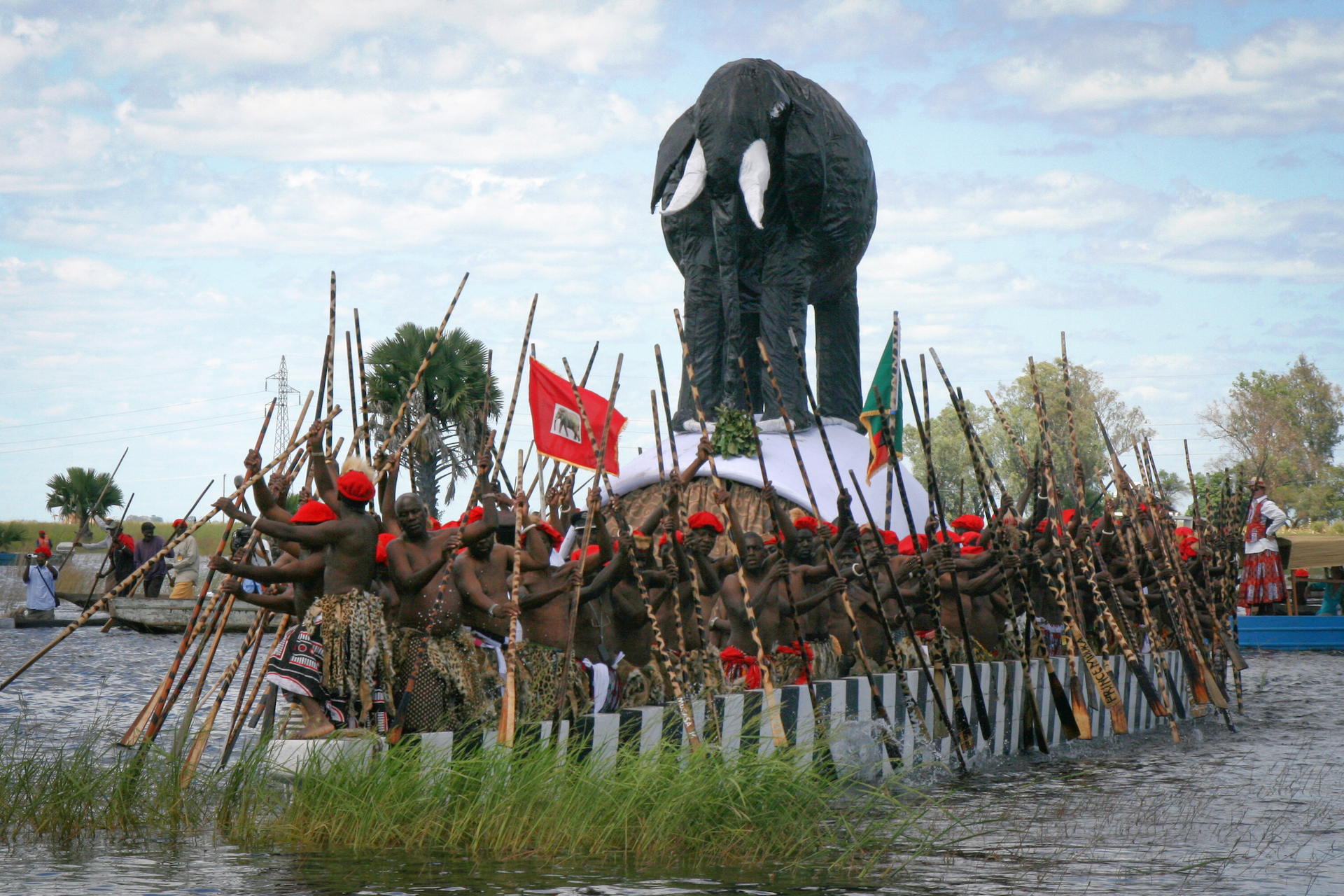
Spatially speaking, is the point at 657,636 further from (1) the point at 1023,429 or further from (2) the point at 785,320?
(1) the point at 1023,429

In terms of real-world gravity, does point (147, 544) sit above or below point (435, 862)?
above

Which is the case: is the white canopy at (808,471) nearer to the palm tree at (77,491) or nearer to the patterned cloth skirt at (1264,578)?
the patterned cloth skirt at (1264,578)

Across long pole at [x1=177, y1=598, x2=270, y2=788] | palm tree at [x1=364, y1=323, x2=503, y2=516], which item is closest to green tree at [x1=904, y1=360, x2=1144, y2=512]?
palm tree at [x1=364, y1=323, x2=503, y2=516]

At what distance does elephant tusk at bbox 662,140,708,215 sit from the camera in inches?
671

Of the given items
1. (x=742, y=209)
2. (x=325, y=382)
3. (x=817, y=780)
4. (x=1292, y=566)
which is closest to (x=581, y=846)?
(x=817, y=780)

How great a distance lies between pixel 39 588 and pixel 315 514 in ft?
55.0

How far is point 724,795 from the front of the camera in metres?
6.09

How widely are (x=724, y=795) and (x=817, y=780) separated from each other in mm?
503

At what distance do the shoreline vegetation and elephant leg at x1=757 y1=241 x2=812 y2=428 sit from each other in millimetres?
10760

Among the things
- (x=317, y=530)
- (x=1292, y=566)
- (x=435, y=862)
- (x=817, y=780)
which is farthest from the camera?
(x=1292, y=566)

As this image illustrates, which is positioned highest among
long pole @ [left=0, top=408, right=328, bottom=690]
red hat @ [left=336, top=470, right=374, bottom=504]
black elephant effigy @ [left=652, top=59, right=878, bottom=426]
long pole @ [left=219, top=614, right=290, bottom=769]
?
black elephant effigy @ [left=652, top=59, right=878, bottom=426]

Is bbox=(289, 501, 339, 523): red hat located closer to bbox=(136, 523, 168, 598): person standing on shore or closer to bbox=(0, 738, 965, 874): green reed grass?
bbox=(0, 738, 965, 874): green reed grass

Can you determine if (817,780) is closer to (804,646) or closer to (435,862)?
(435,862)

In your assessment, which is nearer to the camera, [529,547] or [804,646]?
[529,547]
